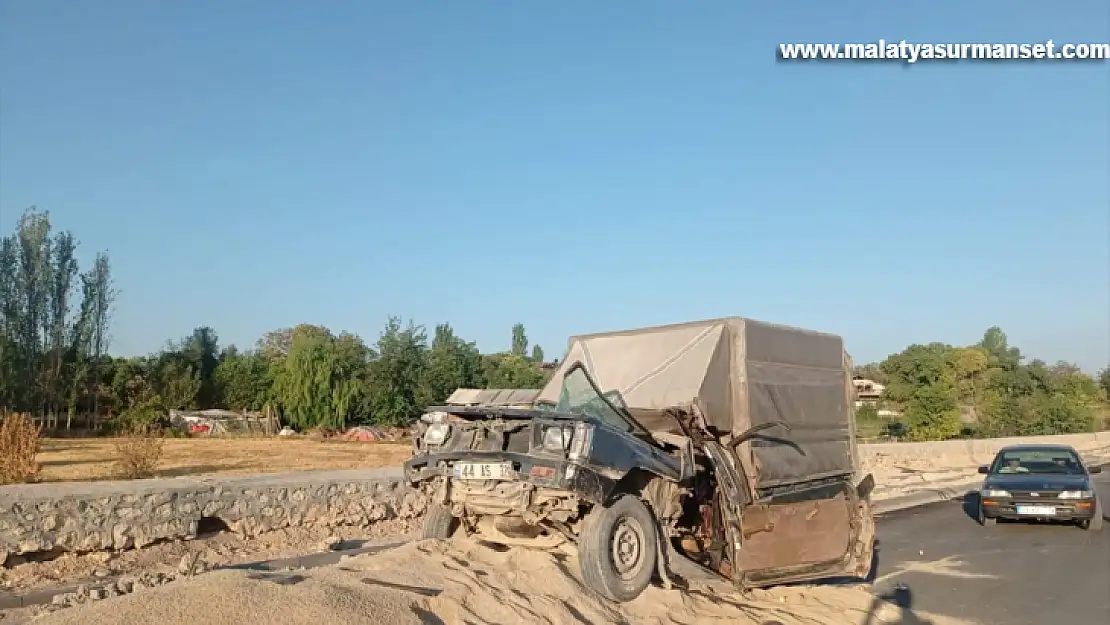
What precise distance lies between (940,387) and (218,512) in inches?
1645

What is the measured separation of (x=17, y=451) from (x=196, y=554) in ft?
18.0

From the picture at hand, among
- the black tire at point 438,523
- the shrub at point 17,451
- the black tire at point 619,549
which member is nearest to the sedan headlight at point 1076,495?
the black tire at point 619,549

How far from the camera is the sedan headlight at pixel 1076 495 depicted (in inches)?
555

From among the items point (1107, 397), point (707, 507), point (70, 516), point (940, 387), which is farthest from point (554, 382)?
point (1107, 397)

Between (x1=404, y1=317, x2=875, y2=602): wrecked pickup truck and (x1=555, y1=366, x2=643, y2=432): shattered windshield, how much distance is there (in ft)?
0.06

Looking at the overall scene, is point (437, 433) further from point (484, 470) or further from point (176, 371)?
point (176, 371)

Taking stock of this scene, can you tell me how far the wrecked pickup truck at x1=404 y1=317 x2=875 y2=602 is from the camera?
6812 mm

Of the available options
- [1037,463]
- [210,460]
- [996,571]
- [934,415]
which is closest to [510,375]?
[934,415]

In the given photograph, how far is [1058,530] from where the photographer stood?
14531mm

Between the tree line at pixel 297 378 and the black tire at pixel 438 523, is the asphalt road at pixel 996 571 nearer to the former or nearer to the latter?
the black tire at pixel 438 523

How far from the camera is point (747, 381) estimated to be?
8320 millimetres

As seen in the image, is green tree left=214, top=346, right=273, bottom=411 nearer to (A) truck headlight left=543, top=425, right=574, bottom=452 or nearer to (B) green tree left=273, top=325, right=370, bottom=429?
(B) green tree left=273, top=325, right=370, bottom=429

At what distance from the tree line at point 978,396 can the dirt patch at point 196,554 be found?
38001mm

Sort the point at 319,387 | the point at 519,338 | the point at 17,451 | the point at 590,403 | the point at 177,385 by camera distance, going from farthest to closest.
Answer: the point at 519,338
the point at 177,385
the point at 319,387
the point at 17,451
the point at 590,403
